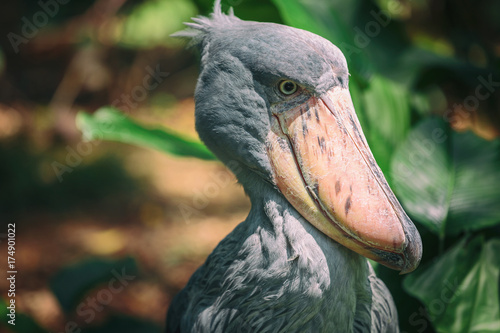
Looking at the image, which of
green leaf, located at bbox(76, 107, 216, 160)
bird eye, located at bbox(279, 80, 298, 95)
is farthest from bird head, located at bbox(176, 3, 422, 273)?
green leaf, located at bbox(76, 107, 216, 160)

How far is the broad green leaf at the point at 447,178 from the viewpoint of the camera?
1.92 metres

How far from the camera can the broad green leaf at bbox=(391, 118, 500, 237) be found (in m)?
1.92

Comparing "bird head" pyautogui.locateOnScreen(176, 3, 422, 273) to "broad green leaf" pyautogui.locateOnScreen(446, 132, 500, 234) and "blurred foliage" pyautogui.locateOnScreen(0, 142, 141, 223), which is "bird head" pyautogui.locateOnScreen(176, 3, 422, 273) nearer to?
"broad green leaf" pyautogui.locateOnScreen(446, 132, 500, 234)

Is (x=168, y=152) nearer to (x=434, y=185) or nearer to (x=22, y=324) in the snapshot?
(x=22, y=324)

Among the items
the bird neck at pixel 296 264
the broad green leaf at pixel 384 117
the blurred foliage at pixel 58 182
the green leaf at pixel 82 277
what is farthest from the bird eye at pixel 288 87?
the blurred foliage at pixel 58 182

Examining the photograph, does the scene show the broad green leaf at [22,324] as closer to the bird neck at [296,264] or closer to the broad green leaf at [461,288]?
the bird neck at [296,264]

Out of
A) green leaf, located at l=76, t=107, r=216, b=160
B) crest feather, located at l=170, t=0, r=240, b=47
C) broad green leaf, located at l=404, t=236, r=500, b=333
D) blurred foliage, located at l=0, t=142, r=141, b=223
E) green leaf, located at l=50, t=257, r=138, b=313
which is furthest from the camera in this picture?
blurred foliage, located at l=0, t=142, r=141, b=223

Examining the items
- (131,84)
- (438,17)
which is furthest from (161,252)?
(438,17)

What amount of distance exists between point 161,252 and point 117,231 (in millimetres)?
398

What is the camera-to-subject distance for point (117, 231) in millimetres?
3557

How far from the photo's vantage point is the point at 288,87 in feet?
3.80

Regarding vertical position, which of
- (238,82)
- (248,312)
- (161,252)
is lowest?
(161,252)

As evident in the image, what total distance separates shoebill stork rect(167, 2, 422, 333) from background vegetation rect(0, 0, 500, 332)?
64cm

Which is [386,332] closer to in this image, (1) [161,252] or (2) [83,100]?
(1) [161,252]
